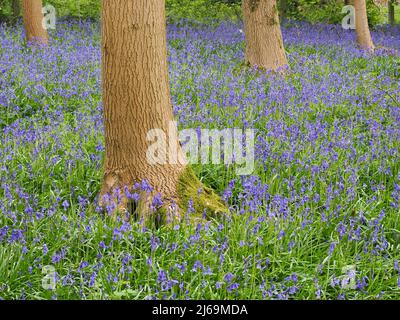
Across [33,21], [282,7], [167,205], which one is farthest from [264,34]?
[282,7]

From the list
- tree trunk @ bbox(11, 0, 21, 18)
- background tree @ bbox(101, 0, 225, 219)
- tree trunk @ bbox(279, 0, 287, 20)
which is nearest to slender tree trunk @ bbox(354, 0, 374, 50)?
tree trunk @ bbox(279, 0, 287, 20)

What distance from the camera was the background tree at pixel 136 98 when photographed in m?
4.64

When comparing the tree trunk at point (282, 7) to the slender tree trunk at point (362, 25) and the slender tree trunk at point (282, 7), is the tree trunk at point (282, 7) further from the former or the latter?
the slender tree trunk at point (362, 25)

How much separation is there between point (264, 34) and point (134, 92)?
18.8 ft

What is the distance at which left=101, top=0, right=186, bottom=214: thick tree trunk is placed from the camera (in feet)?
15.2

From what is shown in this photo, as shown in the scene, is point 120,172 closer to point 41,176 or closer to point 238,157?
point 41,176

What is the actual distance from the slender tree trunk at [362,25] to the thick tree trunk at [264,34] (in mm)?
4345

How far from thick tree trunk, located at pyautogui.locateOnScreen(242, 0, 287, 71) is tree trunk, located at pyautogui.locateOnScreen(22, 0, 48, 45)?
446 cm

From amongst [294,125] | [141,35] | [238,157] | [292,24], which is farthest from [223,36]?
[141,35]

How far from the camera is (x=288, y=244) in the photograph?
444cm

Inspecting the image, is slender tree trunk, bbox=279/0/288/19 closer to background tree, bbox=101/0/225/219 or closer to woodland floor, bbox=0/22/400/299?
woodland floor, bbox=0/22/400/299

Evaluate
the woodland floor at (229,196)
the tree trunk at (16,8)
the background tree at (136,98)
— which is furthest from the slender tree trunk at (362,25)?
the background tree at (136,98)

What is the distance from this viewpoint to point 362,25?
13586 millimetres
